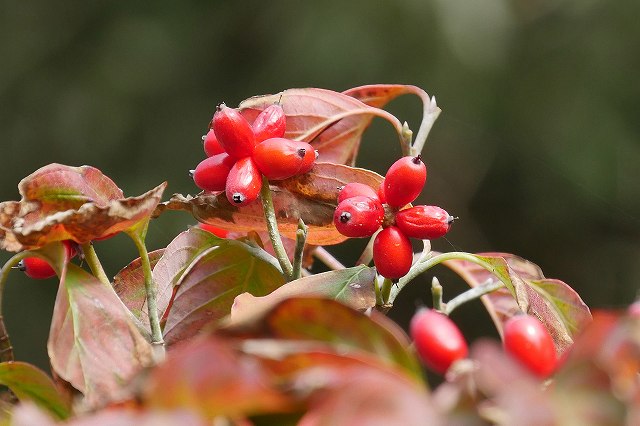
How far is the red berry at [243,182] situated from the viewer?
0.62 metres

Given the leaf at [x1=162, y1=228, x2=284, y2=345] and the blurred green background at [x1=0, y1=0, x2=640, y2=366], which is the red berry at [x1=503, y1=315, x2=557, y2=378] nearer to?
the leaf at [x1=162, y1=228, x2=284, y2=345]

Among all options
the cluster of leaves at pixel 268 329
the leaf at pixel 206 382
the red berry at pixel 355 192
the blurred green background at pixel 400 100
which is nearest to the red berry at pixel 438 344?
the cluster of leaves at pixel 268 329

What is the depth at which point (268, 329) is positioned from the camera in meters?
0.34

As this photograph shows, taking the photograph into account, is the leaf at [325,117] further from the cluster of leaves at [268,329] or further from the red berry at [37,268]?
the red berry at [37,268]

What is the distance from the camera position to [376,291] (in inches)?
24.1

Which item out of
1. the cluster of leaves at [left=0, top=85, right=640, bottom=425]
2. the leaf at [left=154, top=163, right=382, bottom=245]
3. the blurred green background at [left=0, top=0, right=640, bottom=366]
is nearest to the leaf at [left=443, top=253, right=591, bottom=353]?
the cluster of leaves at [left=0, top=85, right=640, bottom=425]

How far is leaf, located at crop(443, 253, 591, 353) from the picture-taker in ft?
1.93

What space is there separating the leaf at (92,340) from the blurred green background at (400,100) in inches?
130

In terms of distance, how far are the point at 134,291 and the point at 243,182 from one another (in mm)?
139

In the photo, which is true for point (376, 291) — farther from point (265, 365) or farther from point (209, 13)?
point (209, 13)

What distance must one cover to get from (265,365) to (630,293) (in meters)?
4.04

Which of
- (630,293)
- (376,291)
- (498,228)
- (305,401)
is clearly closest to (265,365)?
(305,401)

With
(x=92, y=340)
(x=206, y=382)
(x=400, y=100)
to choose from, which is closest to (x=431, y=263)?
(x=92, y=340)

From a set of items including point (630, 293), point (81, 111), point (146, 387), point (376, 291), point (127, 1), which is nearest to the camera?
point (146, 387)
